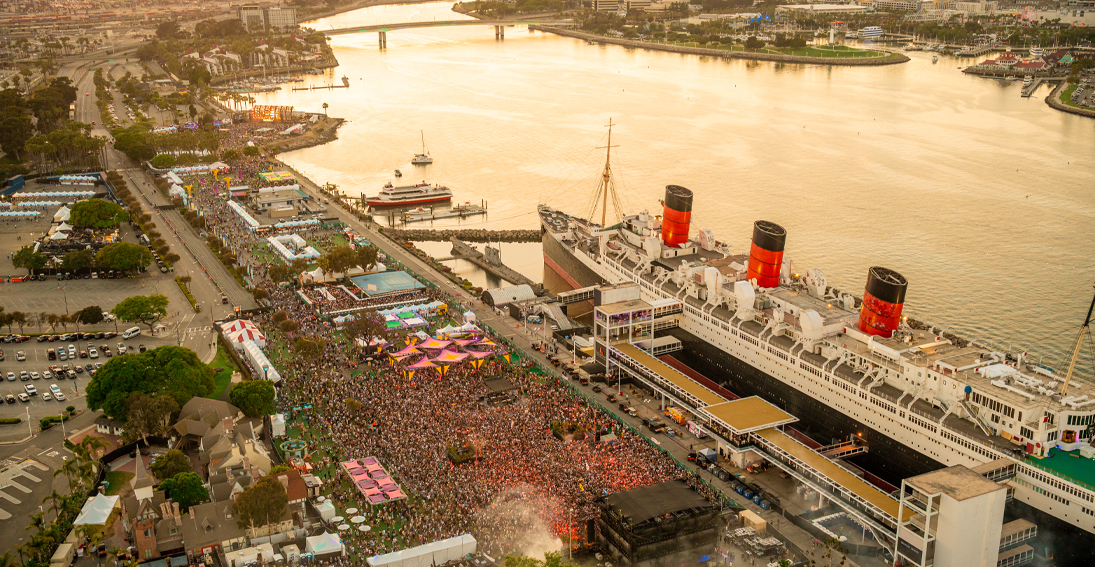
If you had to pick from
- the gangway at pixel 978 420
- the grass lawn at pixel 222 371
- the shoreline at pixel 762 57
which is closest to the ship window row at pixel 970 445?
the gangway at pixel 978 420

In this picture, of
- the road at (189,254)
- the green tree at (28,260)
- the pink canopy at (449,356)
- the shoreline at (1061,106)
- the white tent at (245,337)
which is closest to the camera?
the pink canopy at (449,356)

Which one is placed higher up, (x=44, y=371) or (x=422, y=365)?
(x=422, y=365)

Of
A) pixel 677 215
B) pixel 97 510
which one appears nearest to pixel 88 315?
pixel 97 510

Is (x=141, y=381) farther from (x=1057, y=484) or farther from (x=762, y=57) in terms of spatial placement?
(x=762, y=57)

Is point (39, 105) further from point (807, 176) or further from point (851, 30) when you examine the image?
point (851, 30)

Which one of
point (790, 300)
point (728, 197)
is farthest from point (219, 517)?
point (728, 197)

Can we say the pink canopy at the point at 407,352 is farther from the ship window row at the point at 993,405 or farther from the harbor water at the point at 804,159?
the ship window row at the point at 993,405
